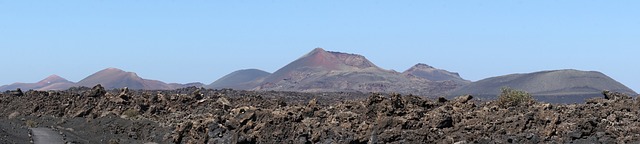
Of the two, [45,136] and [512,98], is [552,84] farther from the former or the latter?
[512,98]

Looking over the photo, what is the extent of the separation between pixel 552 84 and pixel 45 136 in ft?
446

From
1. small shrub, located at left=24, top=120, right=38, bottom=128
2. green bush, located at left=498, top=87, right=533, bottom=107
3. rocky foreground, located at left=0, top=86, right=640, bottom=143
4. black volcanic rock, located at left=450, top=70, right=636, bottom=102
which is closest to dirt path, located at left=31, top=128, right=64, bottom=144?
rocky foreground, located at left=0, top=86, right=640, bottom=143

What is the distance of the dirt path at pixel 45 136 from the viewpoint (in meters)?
44.5

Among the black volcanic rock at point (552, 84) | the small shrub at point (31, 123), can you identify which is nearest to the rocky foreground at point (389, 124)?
the small shrub at point (31, 123)

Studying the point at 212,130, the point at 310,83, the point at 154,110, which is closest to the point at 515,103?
the point at 212,130

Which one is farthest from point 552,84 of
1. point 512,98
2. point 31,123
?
point 512,98

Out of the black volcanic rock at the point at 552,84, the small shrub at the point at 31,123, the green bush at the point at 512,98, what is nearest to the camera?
the green bush at the point at 512,98

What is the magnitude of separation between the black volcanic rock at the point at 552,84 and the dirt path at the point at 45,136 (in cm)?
11257

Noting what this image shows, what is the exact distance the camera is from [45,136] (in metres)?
48.0

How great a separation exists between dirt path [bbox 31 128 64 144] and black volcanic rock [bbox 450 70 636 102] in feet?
369

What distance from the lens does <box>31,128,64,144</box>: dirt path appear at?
44.5m

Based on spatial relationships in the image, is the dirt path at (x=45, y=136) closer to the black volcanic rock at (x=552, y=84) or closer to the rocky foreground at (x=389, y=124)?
the rocky foreground at (x=389, y=124)

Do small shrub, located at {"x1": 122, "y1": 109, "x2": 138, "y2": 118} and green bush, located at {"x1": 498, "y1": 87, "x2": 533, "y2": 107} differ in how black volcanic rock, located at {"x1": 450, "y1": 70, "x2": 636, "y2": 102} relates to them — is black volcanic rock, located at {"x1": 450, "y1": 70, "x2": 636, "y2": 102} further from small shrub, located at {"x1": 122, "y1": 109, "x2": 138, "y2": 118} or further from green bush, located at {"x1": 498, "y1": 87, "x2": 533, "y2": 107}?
green bush, located at {"x1": 498, "y1": 87, "x2": 533, "y2": 107}

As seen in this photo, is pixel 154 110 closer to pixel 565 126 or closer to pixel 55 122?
pixel 55 122
